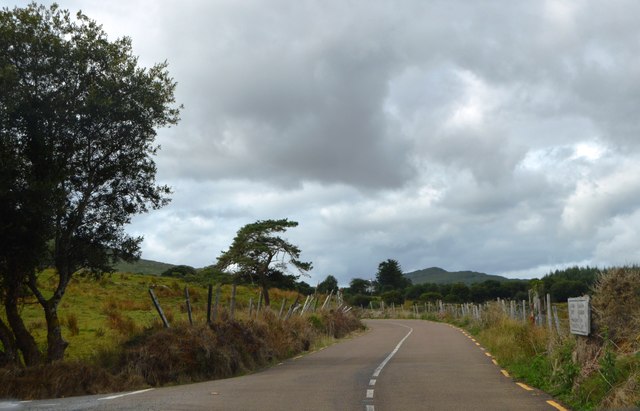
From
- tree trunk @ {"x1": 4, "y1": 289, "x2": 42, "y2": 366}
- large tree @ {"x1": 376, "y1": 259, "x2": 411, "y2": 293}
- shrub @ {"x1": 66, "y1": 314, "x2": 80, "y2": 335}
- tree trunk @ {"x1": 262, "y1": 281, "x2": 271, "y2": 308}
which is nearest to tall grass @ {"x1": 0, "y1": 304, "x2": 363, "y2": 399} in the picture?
shrub @ {"x1": 66, "y1": 314, "x2": 80, "y2": 335}

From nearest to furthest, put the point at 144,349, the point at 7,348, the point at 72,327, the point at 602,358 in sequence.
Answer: the point at 602,358 → the point at 7,348 → the point at 144,349 → the point at 72,327

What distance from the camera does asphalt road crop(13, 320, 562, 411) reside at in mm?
12414

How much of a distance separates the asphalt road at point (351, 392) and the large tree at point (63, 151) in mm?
4539

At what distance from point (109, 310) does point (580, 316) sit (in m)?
21.8

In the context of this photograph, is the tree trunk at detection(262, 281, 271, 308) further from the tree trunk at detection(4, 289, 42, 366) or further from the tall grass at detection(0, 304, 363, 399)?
the tree trunk at detection(4, 289, 42, 366)

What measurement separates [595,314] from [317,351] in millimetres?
17505

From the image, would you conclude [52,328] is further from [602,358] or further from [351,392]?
[602,358]

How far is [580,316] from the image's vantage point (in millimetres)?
15039

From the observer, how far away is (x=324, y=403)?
504 inches

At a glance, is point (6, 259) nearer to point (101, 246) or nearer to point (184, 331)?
point (101, 246)

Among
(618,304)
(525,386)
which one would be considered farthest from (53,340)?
(618,304)

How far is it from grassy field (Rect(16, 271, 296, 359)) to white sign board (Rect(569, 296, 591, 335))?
38.4ft

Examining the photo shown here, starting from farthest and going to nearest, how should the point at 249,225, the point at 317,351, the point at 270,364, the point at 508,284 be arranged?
the point at 508,284 < the point at 249,225 < the point at 317,351 < the point at 270,364

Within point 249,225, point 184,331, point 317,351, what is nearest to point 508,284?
point 249,225
